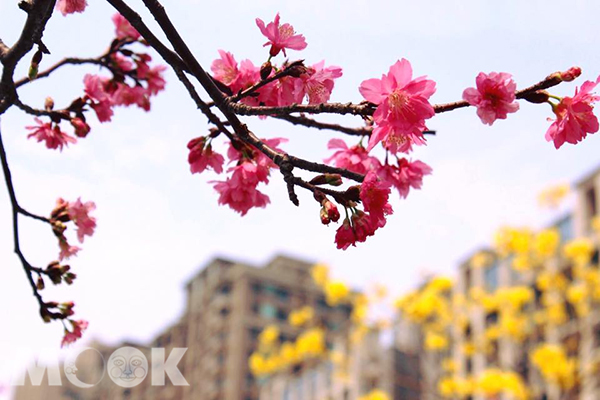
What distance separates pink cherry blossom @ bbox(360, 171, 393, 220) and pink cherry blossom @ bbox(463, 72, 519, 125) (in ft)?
1.04

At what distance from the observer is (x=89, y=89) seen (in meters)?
3.18

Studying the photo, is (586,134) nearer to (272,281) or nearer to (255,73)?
(255,73)

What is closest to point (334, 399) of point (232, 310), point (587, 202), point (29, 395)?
point (587, 202)

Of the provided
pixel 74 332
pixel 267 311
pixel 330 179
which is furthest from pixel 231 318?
pixel 330 179

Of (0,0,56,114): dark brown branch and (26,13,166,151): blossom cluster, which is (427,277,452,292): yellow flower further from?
(0,0,56,114): dark brown branch

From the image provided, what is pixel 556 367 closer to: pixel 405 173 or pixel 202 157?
pixel 405 173

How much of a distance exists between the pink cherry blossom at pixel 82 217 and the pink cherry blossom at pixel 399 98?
60.5 inches

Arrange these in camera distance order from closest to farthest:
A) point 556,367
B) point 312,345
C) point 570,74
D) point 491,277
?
point 570,74 → point 556,367 → point 312,345 → point 491,277

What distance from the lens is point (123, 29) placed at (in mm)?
3672

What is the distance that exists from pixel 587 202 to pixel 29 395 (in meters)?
128

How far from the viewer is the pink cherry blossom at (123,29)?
11.9 ft

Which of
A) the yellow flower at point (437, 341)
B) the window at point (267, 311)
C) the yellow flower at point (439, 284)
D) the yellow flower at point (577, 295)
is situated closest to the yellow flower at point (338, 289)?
the yellow flower at point (439, 284)

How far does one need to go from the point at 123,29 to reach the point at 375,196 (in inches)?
83.9

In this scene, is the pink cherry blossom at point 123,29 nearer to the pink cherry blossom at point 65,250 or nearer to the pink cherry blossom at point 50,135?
the pink cherry blossom at point 50,135
